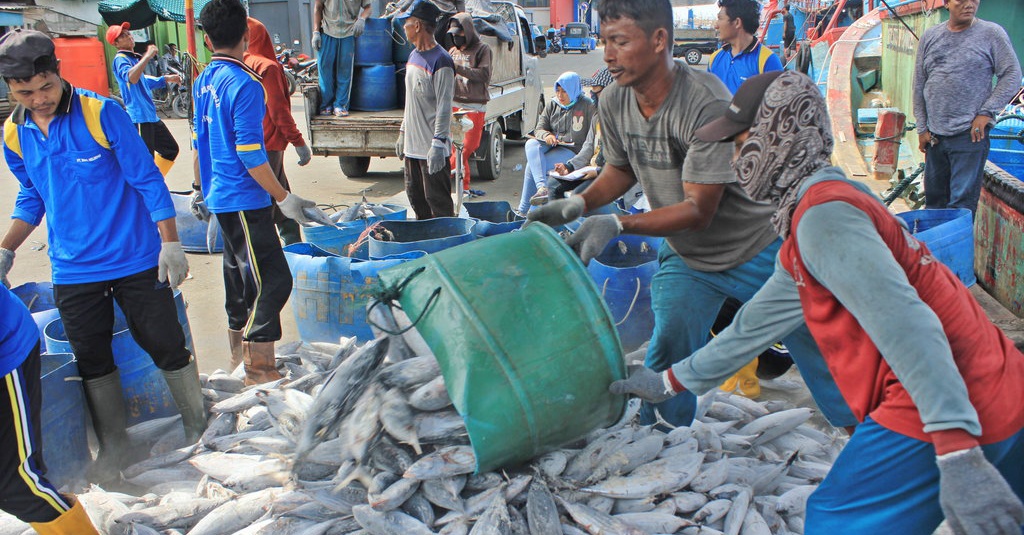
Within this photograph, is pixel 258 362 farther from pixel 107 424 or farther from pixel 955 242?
pixel 955 242

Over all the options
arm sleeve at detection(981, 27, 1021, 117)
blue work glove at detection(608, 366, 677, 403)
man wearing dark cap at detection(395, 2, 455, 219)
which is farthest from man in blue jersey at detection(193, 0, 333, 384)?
arm sleeve at detection(981, 27, 1021, 117)

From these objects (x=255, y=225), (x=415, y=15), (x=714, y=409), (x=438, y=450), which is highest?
(x=415, y=15)

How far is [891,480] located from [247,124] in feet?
11.2

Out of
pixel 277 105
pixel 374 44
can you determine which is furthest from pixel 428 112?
pixel 374 44

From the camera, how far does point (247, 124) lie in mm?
3984

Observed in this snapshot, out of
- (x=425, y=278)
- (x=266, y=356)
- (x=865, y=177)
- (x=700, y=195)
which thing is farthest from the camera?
(x=865, y=177)

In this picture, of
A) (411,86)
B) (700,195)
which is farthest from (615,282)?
(411,86)

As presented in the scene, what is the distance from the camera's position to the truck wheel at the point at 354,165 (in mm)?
10602

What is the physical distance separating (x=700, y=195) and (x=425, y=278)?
1.09 metres

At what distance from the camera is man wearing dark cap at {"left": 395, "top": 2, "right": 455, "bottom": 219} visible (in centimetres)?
603

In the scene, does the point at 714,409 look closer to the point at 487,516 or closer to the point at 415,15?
A: the point at 487,516

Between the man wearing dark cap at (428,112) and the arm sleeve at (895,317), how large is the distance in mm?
4675

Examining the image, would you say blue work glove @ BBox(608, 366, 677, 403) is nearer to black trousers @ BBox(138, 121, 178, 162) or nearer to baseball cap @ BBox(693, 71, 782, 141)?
baseball cap @ BBox(693, 71, 782, 141)

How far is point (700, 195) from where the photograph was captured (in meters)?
2.78
